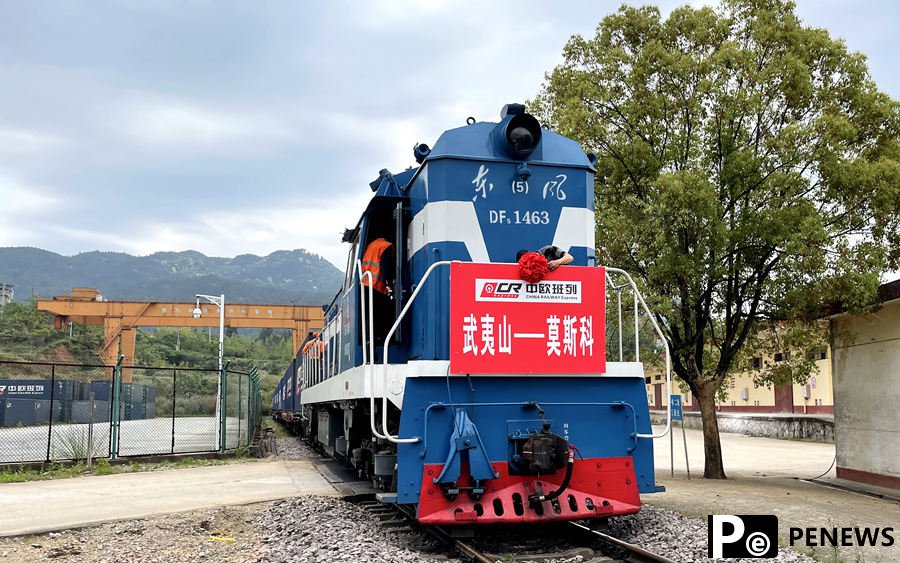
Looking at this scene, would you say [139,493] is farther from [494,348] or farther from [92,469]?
[494,348]

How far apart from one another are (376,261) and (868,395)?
9.17 meters

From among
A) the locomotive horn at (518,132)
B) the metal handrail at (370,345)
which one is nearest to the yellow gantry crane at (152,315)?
the metal handrail at (370,345)

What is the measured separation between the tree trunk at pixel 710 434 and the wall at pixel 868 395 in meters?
2.03

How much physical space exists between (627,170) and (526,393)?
7539 millimetres

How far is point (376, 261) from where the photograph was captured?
7.95 meters

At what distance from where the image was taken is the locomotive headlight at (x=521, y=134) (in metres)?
7.38

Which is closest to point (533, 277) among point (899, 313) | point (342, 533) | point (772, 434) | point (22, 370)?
point (342, 533)

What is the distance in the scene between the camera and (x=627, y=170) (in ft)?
43.4

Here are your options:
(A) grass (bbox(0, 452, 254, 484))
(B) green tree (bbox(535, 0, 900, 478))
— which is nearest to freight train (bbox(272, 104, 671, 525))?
(B) green tree (bbox(535, 0, 900, 478))

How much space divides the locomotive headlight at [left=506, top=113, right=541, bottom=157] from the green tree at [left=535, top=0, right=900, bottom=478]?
187 inches

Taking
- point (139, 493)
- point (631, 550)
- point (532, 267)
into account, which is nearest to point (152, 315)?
point (139, 493)

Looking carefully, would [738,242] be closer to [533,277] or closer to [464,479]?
[533,277]

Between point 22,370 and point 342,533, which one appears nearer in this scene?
point 342,533

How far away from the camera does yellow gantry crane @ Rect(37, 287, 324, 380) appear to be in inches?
1394
